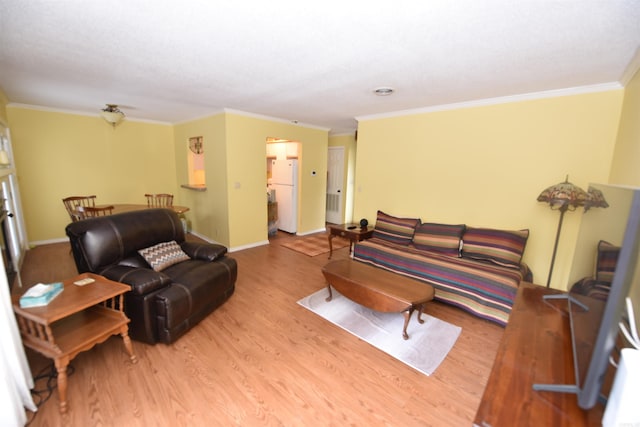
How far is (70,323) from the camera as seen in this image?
188 cm

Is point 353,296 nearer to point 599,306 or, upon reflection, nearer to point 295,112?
point 599,306

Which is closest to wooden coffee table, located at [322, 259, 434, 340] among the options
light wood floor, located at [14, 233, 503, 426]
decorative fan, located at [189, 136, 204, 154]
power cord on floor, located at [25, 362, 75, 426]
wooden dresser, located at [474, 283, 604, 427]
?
light wood floor, located at [14, 233, 503, 426]

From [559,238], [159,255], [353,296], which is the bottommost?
[353,296]

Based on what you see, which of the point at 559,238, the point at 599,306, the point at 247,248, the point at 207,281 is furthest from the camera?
the point at 247,248

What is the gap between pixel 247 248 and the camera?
484cm

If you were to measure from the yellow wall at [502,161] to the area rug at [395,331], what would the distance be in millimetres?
1567

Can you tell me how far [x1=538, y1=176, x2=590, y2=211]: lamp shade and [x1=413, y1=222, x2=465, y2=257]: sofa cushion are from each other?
3.10ft

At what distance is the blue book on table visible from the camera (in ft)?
5.29

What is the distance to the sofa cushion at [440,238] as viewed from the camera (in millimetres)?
3324

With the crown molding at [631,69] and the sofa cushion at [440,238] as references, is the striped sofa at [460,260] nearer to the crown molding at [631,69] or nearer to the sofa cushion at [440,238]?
the sofa cushion at [440,238]

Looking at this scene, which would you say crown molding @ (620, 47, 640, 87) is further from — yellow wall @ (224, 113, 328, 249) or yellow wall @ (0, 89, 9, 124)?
yellow wall @ (0, 89, 9, 124)

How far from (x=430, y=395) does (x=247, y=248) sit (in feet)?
12.2

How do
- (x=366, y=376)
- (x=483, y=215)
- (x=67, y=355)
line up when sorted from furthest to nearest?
(x=483, y=215) → (x=366, y=376) → (x=67, y=355)

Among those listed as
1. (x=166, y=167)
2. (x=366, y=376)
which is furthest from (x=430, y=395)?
(x=166, y=167)
